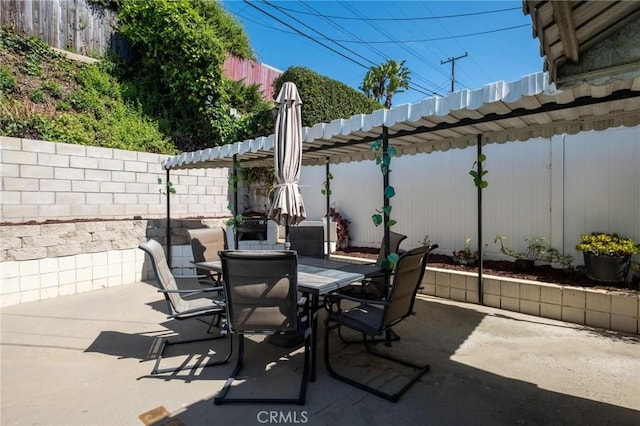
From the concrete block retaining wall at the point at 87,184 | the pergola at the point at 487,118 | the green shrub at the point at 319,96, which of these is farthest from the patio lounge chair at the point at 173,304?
the green shrub at the point at 319,96

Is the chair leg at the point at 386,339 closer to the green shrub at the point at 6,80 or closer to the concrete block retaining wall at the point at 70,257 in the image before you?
the concrete block retaining wall at the point at 70,257

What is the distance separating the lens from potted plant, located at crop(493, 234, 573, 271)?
16.9ft

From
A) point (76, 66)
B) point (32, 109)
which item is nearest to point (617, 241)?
point (32, 109)

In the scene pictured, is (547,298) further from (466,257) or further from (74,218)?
(74,218)

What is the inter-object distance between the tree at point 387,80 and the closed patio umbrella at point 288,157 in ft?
56.3

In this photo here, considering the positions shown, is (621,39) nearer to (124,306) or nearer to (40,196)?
(124,306)

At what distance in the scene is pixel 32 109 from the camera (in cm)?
710

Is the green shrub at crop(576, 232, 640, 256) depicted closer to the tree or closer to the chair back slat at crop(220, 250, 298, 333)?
the chair back slat at crop(220, 250, 298, 333)

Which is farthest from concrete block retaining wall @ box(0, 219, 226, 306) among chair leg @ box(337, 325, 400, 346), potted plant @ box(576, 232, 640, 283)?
potted plant @ box(576, 232, 640, 283)

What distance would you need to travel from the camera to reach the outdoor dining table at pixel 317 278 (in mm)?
2967

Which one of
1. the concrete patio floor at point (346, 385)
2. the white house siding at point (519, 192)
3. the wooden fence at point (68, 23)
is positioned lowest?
the concrete patio floor at point (346, 385)

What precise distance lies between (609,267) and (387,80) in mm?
18248

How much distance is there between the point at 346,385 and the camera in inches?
110

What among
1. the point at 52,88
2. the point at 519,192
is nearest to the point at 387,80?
the point at 519,192
